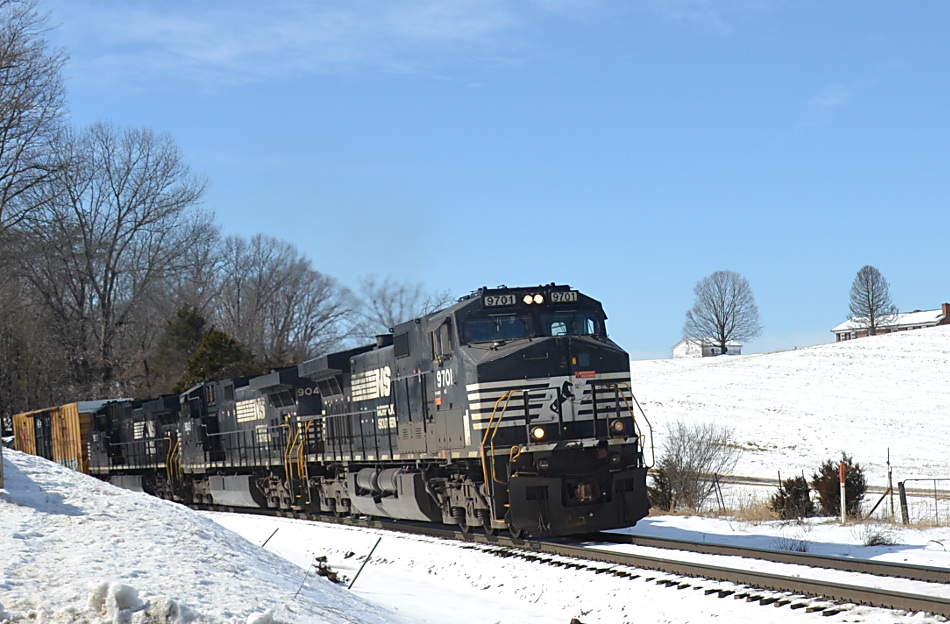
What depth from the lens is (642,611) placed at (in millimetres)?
9391

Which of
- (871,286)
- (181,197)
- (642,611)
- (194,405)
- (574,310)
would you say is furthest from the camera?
(871,286)

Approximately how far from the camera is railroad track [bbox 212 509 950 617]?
8.15 m

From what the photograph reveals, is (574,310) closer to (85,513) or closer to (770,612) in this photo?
(770,612)

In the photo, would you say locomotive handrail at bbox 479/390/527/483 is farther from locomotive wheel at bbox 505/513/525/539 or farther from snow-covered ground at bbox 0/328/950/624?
snow-covered ground at bbox 0/328/950/624

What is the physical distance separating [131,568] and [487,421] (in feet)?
22.6

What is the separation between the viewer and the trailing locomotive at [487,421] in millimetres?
13523

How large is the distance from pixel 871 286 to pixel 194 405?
9007 centimetres

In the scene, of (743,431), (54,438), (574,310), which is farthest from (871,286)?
(574,310)

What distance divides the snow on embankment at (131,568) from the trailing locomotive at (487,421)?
4.19 meters

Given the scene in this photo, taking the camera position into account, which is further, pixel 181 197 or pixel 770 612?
pixel 181 197

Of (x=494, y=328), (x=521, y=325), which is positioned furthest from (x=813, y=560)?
(x=494, y=328)

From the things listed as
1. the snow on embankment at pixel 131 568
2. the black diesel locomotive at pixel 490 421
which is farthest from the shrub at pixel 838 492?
the snow on embankment at pixel 131 568

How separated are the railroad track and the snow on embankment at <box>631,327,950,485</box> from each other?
23.4 meters

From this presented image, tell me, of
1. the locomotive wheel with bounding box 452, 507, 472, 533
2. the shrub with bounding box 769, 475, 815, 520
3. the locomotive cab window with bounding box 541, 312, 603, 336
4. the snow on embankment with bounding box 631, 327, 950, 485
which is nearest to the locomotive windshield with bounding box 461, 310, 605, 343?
the locomotive cab window with bounding box 541, 312, 603, 336
